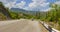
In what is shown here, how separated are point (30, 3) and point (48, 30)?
109 cm

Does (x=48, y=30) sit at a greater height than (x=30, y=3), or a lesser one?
lesser

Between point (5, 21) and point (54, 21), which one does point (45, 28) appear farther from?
point (5, 21)

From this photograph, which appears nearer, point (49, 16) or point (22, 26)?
point (49, 16)

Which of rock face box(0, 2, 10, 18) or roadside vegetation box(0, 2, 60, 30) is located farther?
rock face box(0, 2, 10, 18)

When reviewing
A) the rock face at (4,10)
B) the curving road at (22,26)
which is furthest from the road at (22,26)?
the rock face at (4,10)

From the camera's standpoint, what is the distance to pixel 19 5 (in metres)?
8.38

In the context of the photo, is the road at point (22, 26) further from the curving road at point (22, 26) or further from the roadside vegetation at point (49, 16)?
the roadside vegetation at point (49, 16)

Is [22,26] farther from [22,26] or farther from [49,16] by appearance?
[49,16]

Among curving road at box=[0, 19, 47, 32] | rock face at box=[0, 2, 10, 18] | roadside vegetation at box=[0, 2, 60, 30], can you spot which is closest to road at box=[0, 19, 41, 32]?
curving road at box=[0, 19, 47, 32]

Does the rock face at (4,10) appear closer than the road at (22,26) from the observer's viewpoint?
No

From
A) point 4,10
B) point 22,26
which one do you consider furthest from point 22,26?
point 4,10

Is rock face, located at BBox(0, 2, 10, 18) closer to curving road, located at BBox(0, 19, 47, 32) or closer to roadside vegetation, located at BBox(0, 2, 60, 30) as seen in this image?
roadside vegetation, located at BBox(0, 2, 60, 30)

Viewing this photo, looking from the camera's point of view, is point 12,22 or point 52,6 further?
point 12,22

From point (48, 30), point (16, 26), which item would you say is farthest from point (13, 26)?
point (48, 30)
